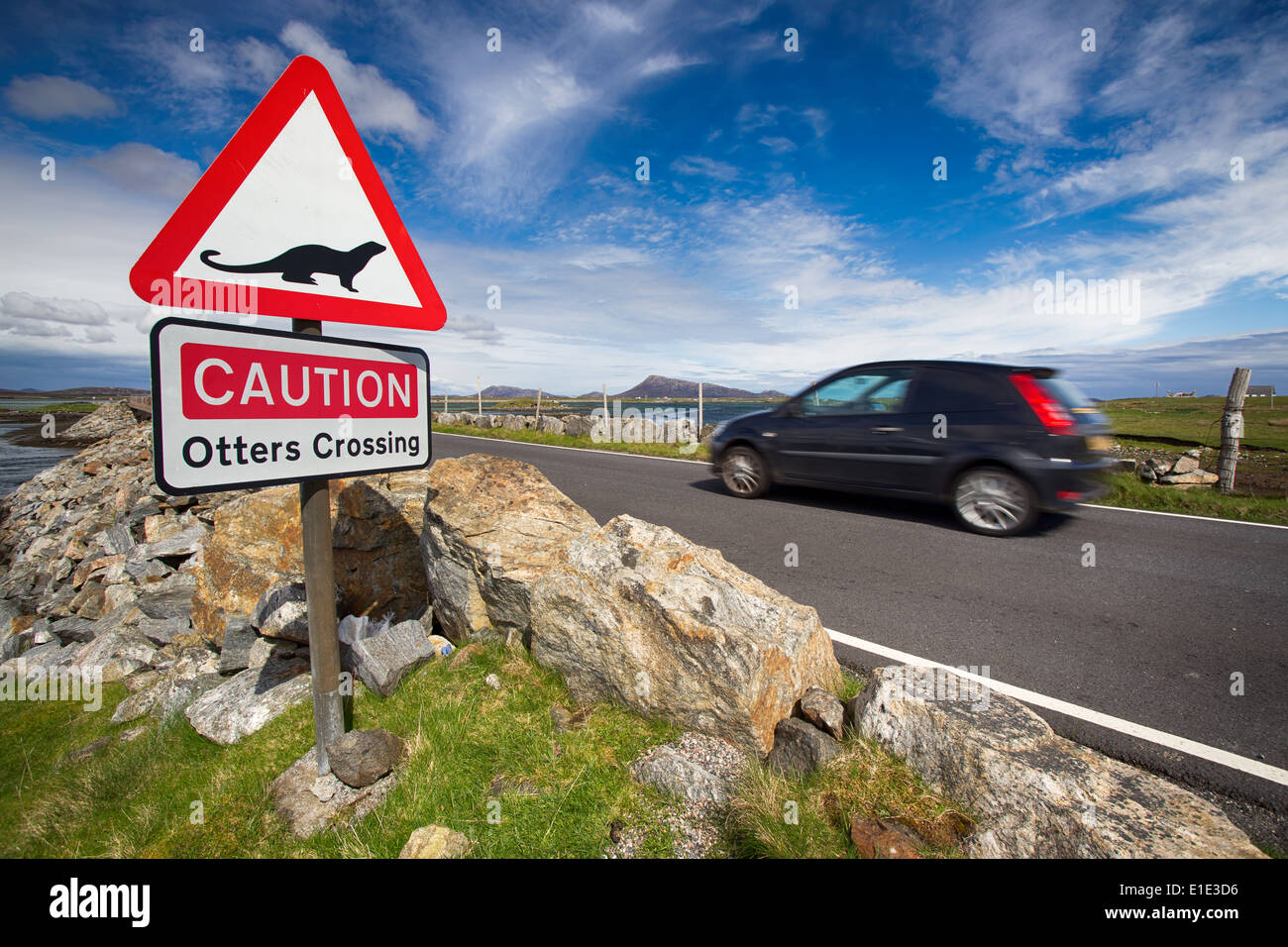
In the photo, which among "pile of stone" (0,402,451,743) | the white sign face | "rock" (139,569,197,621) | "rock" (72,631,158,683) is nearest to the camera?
the white sign face

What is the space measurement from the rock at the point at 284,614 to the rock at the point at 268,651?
5 cm

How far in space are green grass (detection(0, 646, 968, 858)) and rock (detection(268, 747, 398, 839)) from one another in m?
0.04

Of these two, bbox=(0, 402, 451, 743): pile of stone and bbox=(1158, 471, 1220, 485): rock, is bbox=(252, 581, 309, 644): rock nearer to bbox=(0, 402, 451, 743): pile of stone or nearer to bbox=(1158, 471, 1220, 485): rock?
bbox=(0, 402, 451, 743): pile of stone

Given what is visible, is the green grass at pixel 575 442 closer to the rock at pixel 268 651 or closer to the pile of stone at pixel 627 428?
the pile of stone at pixel 627 428

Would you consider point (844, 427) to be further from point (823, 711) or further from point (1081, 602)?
point (823, 711)

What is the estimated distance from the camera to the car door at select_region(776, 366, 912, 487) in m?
6.59

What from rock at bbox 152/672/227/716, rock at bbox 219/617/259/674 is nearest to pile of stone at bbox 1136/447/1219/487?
rock at bbox 219/617/259/674

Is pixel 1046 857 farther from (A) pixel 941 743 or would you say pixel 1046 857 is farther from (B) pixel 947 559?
(B) pixel 947 559

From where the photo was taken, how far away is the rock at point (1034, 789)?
63.2 inches

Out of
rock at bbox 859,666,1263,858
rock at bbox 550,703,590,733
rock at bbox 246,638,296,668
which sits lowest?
rock at bbox 246,638,296,668

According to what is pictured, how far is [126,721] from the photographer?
374cm

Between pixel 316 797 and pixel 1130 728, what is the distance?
11.9ft

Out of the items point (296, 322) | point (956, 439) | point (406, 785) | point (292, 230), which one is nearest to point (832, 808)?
point (406, 785)
